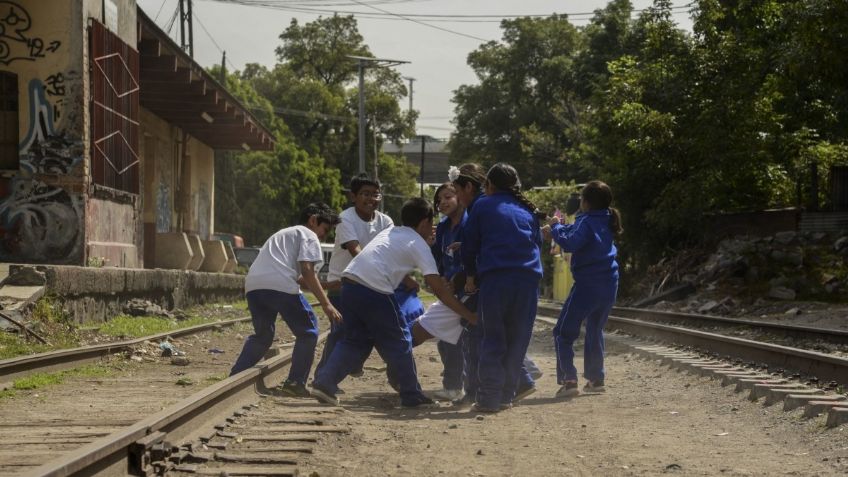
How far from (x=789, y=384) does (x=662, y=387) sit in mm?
1237

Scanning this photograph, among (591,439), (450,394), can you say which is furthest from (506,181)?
(591,439)

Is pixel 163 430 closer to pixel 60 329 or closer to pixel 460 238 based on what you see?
pixel 460 238

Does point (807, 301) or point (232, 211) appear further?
point (232, 211)

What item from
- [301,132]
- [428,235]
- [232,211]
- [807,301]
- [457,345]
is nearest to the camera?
[428,235]

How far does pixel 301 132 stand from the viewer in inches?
2665

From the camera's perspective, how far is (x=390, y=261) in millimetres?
7711

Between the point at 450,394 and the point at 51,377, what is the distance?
3.32 metres

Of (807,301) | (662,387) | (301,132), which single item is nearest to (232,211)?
(301,132)

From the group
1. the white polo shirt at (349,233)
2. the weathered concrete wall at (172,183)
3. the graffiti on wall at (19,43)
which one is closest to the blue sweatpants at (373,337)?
the white polo shirt at (349,233)

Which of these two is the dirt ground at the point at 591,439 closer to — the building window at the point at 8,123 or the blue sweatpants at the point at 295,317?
the blue sweatpants at the point at 295,317

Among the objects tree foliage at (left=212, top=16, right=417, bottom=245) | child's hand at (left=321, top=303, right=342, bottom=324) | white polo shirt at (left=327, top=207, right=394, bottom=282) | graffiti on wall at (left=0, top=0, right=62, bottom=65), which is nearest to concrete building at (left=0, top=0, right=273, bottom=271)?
graffiti on wall at (left=0, top=0, right=62, bottom=65)

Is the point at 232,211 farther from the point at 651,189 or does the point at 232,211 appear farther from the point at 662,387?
the point at 662,387

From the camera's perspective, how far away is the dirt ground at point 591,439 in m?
5.44

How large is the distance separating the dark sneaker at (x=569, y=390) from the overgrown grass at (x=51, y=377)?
399cm
